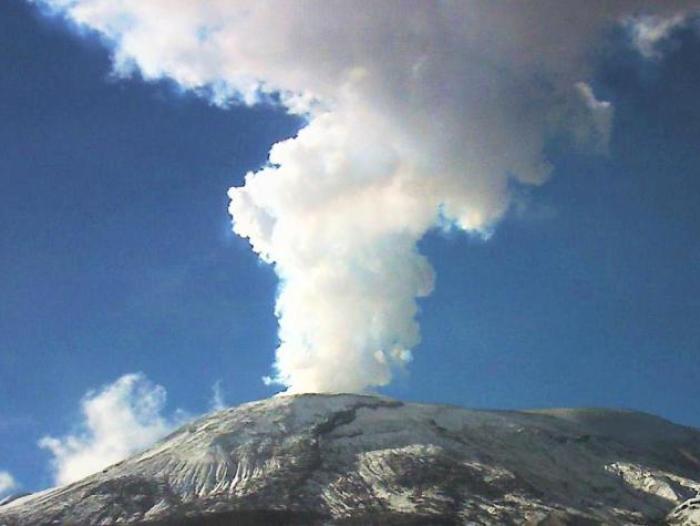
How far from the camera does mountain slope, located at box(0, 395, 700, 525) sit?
83.9 meters

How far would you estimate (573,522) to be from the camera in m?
81.6

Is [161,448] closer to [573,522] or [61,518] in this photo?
[61,518]

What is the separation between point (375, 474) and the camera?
311ft

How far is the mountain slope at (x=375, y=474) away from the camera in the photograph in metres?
83.9

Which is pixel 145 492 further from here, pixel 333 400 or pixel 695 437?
pixel 695 437

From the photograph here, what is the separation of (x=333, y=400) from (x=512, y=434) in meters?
27.7

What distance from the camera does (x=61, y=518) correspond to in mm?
83938

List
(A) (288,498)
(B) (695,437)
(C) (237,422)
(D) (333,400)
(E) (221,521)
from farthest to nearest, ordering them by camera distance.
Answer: (B) (695,437) → (D) (333,400) → (C) (237,422) → (A) (288,498) → (E) (221,521)

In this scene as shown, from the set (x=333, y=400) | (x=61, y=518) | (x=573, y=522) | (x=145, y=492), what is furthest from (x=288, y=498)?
A: (x=333, y=400)

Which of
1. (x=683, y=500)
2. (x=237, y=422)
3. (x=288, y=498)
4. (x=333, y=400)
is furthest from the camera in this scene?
(x=333, y=400)

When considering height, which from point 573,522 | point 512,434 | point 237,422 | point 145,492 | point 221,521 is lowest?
point 573,522

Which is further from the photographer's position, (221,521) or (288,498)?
(288,498)

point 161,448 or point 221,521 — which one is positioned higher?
point 161,448

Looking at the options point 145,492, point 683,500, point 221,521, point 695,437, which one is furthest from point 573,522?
point 695,437
